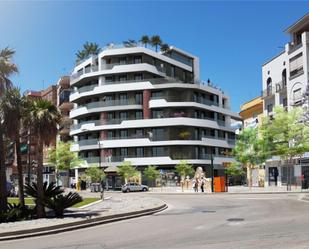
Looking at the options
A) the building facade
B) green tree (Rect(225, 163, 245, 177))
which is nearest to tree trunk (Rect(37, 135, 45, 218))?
the building facade


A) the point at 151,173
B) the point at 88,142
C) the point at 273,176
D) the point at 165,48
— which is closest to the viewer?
the point at 273,176

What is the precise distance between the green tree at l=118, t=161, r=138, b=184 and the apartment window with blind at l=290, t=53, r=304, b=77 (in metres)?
28.8

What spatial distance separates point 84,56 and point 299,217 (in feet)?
277

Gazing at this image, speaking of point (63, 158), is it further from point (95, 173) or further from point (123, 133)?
point (123, 133)

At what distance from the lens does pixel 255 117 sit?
80.7 meters

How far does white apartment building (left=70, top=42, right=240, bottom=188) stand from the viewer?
8369cm

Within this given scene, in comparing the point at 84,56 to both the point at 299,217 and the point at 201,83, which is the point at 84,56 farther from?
the point at 299,217

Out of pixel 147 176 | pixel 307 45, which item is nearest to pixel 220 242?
pixel 307 45

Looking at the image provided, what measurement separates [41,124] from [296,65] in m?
47.1

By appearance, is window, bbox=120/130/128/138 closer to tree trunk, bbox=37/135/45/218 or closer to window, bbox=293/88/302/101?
window, bbox=293/88/302/101

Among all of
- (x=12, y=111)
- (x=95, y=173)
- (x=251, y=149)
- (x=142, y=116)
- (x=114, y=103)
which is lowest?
(x=95, y=173)

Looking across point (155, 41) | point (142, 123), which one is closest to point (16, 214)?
point (142, 123)

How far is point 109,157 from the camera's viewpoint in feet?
280

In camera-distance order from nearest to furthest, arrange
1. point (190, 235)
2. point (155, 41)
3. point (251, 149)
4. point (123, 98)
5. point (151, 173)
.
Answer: point (190, 235) → point (251, 149) → point (151, 173) → point (123, 98) → point (155, 41)
